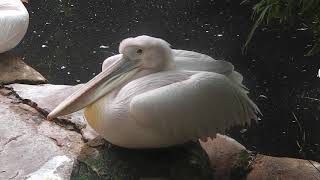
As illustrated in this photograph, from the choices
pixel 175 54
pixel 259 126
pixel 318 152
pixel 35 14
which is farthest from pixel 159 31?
pixel 175 54

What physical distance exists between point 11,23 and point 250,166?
5.70 feet

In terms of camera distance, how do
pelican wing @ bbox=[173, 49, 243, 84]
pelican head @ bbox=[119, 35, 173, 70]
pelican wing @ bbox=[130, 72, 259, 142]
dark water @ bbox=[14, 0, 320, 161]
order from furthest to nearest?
1. dark water @ bbox=[14, 0, 320, 161]
2. pelican wing @ bbox=[173, 49, 243, 84]
3. pelican head @ bbox=[119, 35, 173, 70]
4. pelican wing @ bbox=[130, 72, 259, 142]

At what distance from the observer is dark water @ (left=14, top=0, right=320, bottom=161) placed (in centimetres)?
340

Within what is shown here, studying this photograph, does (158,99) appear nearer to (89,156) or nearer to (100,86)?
(100,86)

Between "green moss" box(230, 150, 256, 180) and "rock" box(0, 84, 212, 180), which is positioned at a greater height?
"rock" box(0, 84, 212, 180)

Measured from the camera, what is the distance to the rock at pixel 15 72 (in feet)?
10.8

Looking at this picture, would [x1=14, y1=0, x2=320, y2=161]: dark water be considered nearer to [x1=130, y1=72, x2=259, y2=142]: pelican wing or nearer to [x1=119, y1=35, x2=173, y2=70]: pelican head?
[x1=130, y1=72, x2=259, y2=142]: pelican wing

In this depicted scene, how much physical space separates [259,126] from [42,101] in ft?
4.21

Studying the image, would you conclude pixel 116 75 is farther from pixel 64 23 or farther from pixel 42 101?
pixel 64 23

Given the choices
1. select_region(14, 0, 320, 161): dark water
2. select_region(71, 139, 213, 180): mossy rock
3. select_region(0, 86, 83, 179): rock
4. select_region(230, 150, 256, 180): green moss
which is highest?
select_region(71, 139, 213, 180): mossy rock

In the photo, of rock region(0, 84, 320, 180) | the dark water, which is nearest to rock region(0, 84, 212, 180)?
rock region(0, 84, 320, 180)

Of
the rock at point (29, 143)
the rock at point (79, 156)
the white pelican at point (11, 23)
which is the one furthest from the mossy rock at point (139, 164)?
the white pelican at point (11, 23)

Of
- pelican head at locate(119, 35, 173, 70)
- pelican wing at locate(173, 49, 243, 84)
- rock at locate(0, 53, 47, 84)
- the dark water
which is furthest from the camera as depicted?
the dark water

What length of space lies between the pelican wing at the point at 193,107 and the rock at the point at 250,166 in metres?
0.32
